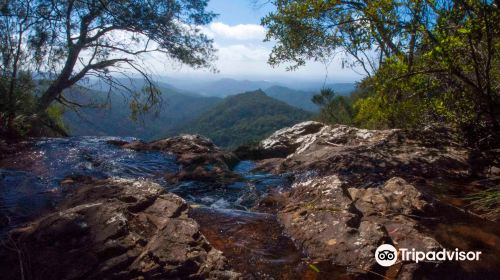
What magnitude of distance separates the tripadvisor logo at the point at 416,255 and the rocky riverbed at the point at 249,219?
6 cm

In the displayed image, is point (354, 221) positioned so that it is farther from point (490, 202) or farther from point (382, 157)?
point (382, 157)

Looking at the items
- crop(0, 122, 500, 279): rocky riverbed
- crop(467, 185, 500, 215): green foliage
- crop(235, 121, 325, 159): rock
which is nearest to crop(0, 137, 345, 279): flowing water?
crop(0, 122, 500, 279): rocky riverbed

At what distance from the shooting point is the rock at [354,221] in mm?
3576

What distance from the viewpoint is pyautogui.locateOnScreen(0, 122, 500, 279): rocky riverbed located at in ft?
10.6

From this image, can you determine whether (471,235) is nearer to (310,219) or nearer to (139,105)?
(310,219)

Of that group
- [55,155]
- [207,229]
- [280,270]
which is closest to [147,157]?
[55,155]

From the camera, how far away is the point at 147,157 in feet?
31.6

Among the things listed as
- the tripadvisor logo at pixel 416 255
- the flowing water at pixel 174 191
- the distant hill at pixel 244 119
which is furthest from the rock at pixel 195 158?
the distant hill at pixel 244 119

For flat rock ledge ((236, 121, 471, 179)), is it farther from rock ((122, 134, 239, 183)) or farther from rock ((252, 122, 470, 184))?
rock ((122, 134, 239, 183))

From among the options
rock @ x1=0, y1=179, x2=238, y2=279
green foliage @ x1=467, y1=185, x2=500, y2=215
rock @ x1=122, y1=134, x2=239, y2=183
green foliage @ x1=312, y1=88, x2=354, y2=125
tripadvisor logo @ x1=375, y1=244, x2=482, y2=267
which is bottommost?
rock @ x1=122, y1=134, x2=239, y2=183

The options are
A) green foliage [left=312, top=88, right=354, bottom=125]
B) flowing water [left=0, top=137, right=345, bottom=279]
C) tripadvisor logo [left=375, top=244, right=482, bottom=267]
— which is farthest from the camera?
green foliage [left=312, top=88, right=354, bottom=125]

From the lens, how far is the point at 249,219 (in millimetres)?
4902

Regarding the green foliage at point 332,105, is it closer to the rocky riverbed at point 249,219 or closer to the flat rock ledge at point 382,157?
the flat rock ledge at point 382,157

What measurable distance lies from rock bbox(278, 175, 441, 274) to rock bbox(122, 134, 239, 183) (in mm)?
2861
